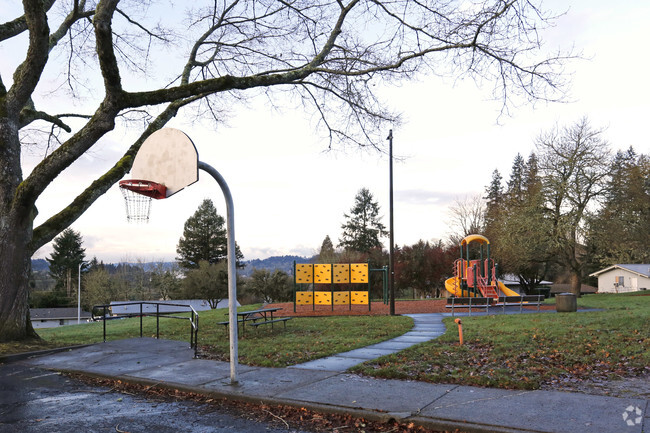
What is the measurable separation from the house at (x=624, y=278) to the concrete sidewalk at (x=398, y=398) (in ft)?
193

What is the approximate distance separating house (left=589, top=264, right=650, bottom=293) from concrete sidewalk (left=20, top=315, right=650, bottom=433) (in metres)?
59.0

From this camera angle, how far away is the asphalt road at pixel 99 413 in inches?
206

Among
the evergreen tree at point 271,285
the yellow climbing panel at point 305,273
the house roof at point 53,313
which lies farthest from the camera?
the house roof at point 53,313

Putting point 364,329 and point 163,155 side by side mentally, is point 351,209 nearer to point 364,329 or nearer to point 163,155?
point 364,329

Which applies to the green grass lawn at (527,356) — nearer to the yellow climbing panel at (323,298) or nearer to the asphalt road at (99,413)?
the asphalt road at (99,413)

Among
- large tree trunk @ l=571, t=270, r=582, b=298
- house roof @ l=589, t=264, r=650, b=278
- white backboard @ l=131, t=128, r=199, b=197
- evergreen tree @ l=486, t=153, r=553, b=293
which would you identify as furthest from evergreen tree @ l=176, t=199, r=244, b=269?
white backboard @ l=131, t=128, r=199, b=197

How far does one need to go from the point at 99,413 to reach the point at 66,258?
78.1 meters

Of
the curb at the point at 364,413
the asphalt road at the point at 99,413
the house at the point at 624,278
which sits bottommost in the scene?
the house at the point at 624,278

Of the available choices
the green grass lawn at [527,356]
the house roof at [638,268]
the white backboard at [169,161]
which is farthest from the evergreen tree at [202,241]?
the white backboard at [169,161]

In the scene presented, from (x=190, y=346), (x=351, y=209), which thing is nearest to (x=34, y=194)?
(x=190, y=346)

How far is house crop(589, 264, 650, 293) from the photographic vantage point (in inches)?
2212

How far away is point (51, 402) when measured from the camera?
21.0 ft

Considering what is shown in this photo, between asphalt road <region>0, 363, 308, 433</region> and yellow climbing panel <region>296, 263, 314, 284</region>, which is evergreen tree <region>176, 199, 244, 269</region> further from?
asphalt road <region>0, 363, 308, 433</region>

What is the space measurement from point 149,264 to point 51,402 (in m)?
58.8
